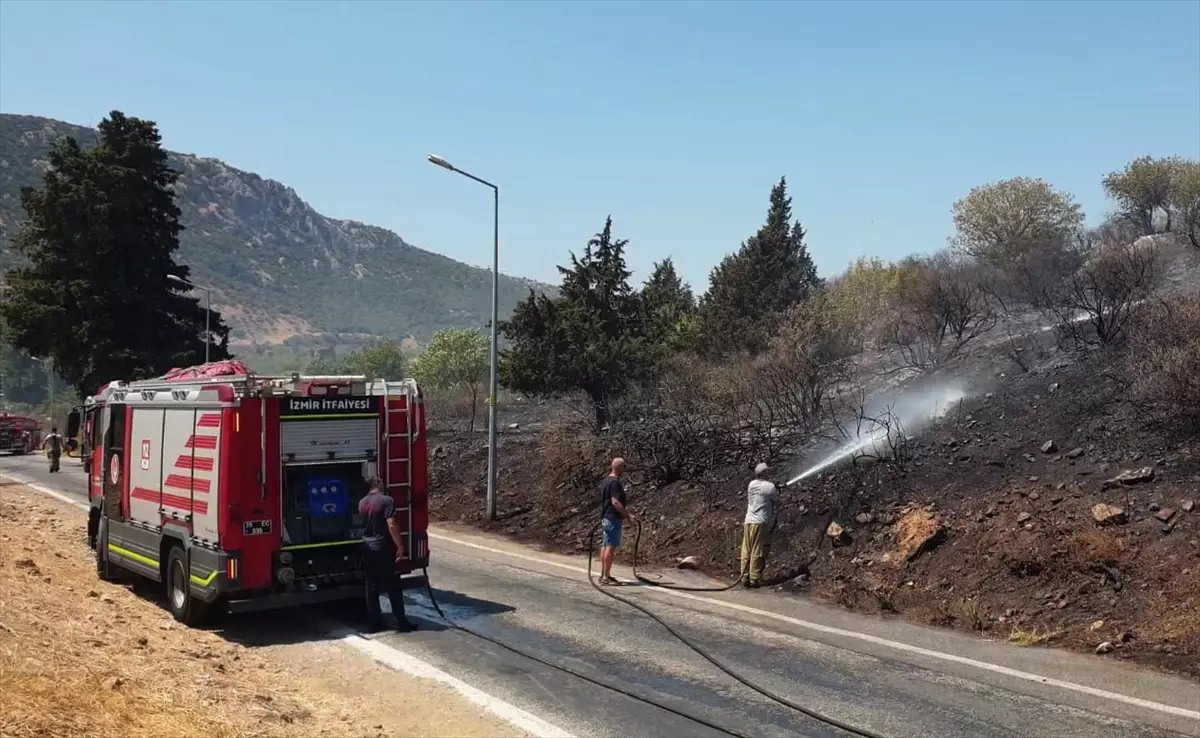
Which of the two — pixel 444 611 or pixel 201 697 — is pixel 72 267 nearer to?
pixel 444 611

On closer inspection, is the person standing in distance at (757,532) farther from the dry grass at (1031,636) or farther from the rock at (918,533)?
the dry grass at (1031,636)

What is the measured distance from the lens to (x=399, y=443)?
37.1ft

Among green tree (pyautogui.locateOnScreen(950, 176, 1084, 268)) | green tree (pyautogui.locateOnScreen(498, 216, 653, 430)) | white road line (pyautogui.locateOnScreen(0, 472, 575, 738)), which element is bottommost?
white road line (pyautogui.locateOnScreen(0, 472, 575, 738))

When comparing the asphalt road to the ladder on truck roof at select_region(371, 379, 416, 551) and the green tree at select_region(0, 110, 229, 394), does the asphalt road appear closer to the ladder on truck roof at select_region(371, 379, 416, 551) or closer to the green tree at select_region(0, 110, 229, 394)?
the ladder on truck roof at select_region(371, 379, 416, 551)

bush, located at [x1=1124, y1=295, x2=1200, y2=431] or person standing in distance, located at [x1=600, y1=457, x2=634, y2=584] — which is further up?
bush, located at [x1=1124, y1=295, x2=1200, y2=431]

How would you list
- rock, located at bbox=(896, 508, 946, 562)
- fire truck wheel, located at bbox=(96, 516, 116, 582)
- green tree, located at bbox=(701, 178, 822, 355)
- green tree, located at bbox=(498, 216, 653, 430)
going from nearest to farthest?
1. rock, located at bbox=(896, 508, 946, 562)
2. fire truck wheel, located at bbox=(96, 516, 116, 582)
3. green tree, located at bbox=(498, 216, 653, 430)
4. green tree, located at bbox=(701, 178, 822, 355)

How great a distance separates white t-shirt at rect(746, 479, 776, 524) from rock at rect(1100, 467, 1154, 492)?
430 centimetres

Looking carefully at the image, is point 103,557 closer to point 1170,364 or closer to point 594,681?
point 594,681

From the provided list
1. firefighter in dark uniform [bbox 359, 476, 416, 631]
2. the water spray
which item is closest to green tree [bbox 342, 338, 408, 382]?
the water spray

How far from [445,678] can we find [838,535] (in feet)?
23.4

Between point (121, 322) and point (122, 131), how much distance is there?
923 cm

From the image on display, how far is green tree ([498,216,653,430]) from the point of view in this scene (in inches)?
1069

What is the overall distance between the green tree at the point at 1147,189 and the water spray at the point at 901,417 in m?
41.7

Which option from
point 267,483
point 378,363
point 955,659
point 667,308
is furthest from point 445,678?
point 378,363
